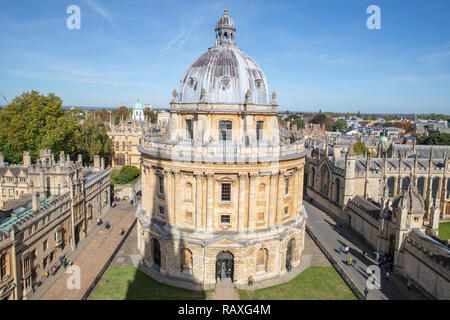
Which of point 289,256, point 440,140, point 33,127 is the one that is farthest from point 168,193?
point 440,140

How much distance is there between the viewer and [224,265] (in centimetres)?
3188

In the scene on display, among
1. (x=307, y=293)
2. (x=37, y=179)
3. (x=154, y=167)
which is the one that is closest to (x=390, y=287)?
(x=307, y=293)

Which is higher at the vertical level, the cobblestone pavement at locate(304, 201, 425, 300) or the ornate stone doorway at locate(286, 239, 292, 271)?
the ornate stone doorway at locate(286, 239, 292, 271)

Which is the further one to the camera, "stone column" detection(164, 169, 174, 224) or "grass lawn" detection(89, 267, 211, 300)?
"stone column" detection(164, 169, 174, 224)

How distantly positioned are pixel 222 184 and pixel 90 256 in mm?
18090

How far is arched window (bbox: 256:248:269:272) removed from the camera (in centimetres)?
3250

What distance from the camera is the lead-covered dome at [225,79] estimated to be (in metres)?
33.2

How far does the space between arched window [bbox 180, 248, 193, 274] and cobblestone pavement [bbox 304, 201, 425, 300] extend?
15.8 metres

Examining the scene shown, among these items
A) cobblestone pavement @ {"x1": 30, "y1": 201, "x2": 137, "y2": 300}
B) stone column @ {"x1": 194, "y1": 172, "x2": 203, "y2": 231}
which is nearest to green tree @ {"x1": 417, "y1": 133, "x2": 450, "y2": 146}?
cobblestone pavement @ {"x1": 30, "y1": 201, "x2": 137, "y2": 300}

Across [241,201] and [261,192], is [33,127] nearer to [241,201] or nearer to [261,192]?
[241,201]

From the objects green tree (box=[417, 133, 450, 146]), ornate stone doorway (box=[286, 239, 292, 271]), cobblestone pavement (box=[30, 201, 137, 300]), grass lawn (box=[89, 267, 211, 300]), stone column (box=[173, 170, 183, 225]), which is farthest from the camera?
green tree (box=[417, 133, 450, 146])

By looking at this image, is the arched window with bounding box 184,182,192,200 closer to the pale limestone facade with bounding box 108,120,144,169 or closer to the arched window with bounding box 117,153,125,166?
the pale limestone facade with bounding box 108,120,144,169

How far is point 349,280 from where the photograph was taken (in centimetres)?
3114

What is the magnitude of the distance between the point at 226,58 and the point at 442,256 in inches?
1066
